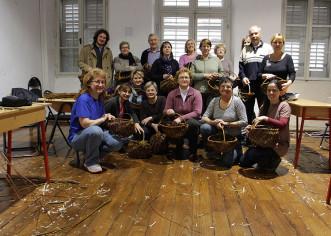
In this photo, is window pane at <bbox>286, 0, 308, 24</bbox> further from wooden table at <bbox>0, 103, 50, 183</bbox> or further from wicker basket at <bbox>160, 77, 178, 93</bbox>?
wooden table at <bbox>0, 103, 50, 183</bbox>

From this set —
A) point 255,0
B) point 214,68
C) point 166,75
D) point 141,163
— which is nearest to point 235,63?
point 255,0

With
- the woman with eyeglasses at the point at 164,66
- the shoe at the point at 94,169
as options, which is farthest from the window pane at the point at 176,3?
the shoe at the point at 94,169

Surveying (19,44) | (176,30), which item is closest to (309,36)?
(176,30)

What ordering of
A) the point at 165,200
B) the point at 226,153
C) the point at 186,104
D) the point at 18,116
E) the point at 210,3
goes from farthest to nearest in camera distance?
the point at 210,3
the point at 186,104
the point at 226,153
the point at 165,200
the point at 18,116

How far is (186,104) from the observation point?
12.4 ft

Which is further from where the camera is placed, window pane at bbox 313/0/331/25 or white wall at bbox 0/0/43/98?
window pane at bbox 313/0/331/25

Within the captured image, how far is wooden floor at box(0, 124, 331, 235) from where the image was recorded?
6.73 ft

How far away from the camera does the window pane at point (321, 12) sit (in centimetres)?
605

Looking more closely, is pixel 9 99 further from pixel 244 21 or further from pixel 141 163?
pixel 244 21

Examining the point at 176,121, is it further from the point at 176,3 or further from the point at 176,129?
the point at 176,3

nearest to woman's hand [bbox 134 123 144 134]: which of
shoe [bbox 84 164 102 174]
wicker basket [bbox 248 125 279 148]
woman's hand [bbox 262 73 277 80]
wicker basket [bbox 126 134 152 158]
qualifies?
wicker basket [bbox 126 134 152 158]

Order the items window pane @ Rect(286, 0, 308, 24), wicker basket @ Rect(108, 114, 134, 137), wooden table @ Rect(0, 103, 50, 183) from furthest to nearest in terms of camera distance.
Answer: window pane @ Rect(286, 0, 308, 24), wicker basket @ Rect(108, 114, 134, 137), wooden table @ Rect(0, 103, 50, 183)

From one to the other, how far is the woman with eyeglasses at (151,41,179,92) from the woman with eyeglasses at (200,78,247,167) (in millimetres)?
933

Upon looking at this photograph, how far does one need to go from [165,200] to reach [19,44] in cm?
451
